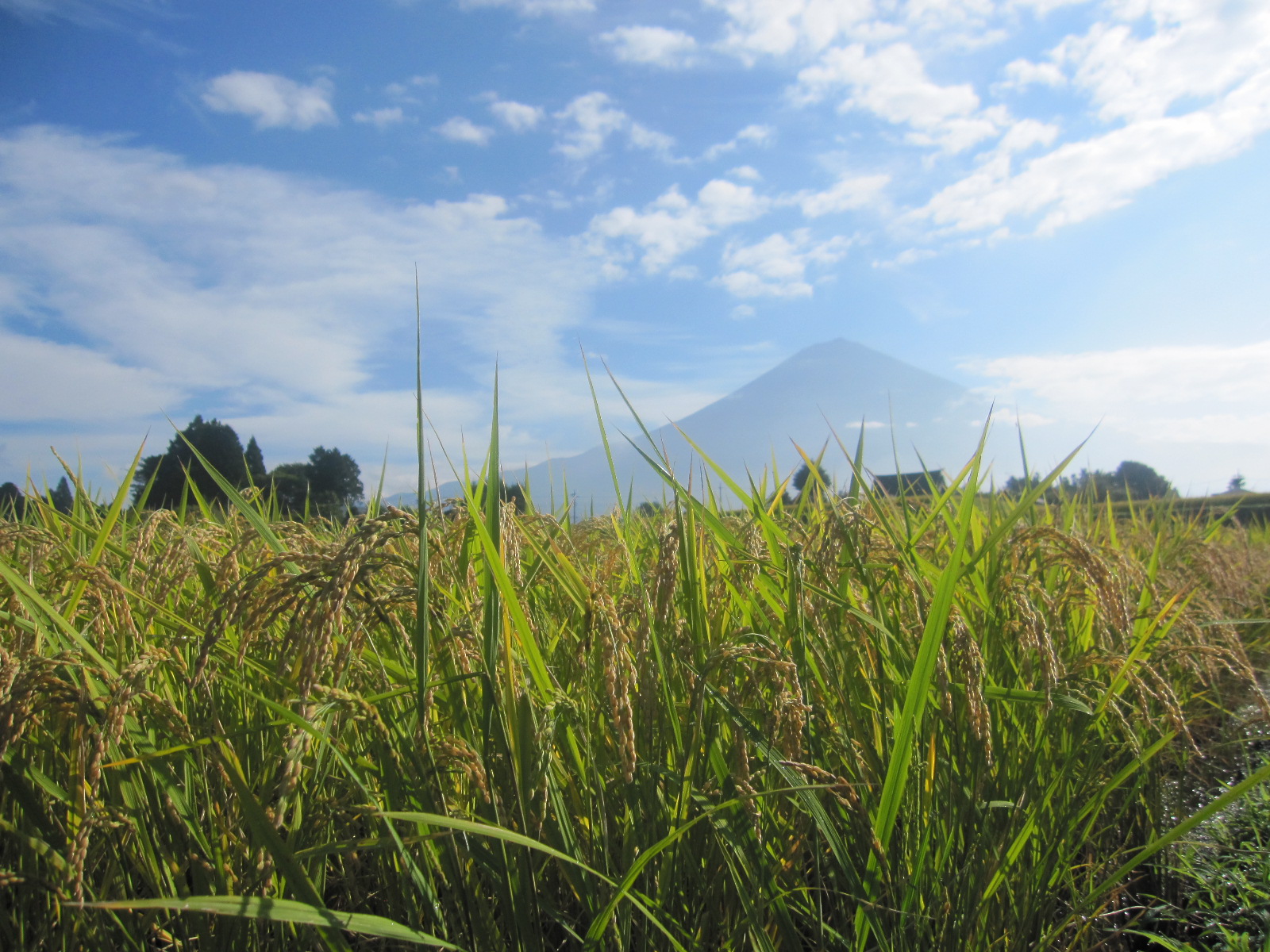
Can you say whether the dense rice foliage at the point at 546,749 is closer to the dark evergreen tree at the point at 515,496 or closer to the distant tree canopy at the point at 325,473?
the dark evergreen tree at the point at 515,496

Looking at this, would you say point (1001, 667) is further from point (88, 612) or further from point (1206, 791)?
point (88, 612)

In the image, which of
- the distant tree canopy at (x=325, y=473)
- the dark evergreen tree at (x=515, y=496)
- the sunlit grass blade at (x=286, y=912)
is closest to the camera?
the sunlit grass blade at (x=286, y=912)

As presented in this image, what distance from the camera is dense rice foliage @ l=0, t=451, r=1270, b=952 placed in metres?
0.94

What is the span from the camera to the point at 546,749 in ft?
3.12

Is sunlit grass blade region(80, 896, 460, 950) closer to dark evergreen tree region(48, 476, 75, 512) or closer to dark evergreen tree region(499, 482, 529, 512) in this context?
dark evergreen tree region(499, 482, 529, 512)

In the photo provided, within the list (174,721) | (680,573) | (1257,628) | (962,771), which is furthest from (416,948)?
(1257,628)

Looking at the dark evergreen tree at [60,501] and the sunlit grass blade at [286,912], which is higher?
the dark evergreen tree at [60,501]

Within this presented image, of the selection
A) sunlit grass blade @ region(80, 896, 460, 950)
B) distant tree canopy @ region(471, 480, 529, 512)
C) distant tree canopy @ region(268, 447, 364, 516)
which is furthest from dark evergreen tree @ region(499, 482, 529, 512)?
distant tree canopy @ region(268, 447, 364, 516)

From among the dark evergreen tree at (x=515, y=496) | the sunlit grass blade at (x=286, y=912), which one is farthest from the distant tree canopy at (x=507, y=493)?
the sunlit grass blade at (x=286, y=912)

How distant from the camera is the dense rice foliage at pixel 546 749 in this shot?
37.0 inches

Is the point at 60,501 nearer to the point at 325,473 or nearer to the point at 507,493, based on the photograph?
the point at 507,493

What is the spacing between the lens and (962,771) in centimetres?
131

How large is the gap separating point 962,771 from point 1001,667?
0.46m

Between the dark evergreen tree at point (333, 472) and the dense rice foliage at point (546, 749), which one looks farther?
the dark evergreen tree at point (333, 472)
